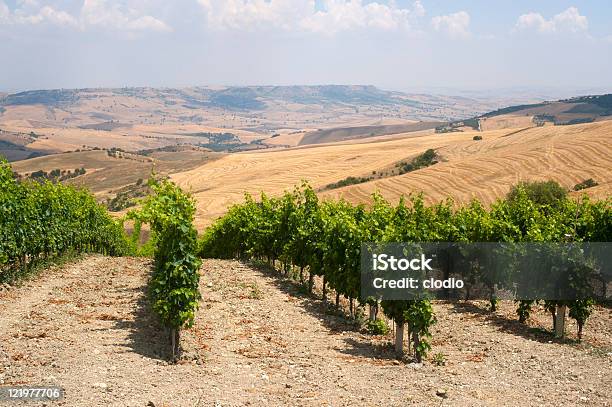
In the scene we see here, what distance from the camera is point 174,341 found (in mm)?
13766

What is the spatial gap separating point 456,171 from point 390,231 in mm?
59390

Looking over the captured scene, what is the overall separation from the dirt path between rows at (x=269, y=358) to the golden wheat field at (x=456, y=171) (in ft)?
128

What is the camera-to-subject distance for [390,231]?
16.0 meters

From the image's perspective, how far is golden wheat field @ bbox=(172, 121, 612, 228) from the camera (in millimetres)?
64438

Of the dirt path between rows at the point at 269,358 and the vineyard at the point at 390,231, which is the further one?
the vineyard at the point at 390,231

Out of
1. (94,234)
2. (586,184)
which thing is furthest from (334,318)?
(586,184)

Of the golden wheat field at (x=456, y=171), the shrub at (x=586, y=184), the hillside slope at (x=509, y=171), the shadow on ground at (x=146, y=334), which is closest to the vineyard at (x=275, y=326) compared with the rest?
the shadow on ground at (x=146, y=334)

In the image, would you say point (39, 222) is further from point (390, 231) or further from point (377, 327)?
point (390, 231)

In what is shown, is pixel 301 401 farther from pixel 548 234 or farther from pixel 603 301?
pixel 603 301

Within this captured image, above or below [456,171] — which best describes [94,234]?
below

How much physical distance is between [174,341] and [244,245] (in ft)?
76.6

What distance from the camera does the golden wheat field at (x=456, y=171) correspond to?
211 feet

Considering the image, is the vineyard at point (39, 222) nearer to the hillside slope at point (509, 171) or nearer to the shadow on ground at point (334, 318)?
the shadow on ground at point (334, 318)

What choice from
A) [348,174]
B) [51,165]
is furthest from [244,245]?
[51,165]
